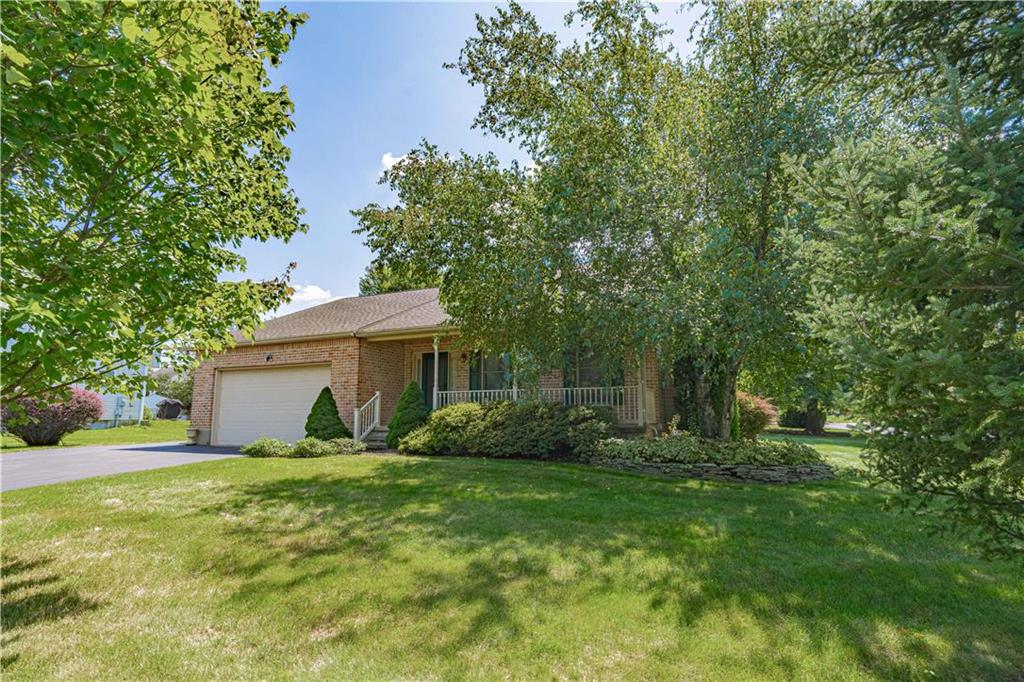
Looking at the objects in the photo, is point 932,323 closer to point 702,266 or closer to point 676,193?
point 702,266

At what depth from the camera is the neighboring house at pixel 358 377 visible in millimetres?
13789

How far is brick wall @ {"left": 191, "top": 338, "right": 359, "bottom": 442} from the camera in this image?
14766mm

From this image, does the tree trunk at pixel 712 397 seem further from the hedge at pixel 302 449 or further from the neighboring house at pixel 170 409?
the neighboring house at pixel 170 409

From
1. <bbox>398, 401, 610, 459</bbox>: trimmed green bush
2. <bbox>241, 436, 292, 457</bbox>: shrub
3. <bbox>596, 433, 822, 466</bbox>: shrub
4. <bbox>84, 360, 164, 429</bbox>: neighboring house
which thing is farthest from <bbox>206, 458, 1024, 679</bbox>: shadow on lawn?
<bbox>84, 360, 164, 429</bbox>: neighboring house

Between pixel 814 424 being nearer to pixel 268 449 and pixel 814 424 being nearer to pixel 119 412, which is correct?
pixel 268 449

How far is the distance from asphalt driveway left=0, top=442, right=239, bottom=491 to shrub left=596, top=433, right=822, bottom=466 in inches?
356

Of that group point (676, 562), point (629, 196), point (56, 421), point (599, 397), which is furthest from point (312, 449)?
point (676, 562)

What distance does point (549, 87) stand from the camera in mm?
10430

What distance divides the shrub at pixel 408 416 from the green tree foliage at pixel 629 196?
385 cm

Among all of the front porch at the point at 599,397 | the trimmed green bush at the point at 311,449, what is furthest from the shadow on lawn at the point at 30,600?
the front porch at the point at 599,397

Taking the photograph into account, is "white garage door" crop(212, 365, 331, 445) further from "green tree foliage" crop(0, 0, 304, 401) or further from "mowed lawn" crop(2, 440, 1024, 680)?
"green tree foliage" crop(0, 0, 304, 401)

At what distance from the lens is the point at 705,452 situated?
31.5 feet

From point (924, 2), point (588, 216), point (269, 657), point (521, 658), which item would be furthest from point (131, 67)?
point (588, 216)

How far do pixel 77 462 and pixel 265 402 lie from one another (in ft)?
18.2
